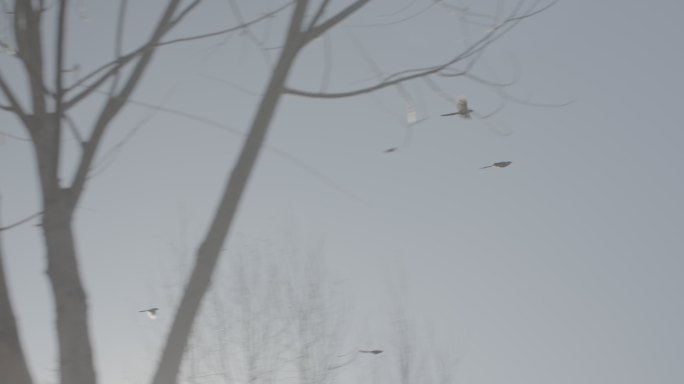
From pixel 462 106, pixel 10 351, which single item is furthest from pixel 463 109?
pixel 10 351

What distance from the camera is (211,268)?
1798 millimetres

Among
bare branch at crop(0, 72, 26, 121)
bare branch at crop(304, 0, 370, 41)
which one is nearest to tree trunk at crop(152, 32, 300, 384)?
bare branch at crop(304, 0, 370, 41)

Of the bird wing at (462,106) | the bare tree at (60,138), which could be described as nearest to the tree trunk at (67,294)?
the bare tree at (60,138)

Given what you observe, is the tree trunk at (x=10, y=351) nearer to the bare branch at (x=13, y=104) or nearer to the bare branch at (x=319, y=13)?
the bare branch at (x=13, y=104)

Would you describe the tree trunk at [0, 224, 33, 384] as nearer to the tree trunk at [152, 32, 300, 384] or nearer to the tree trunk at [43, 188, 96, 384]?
the tree trunk at [43, 188, 96, 384]

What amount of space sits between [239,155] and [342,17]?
58cm

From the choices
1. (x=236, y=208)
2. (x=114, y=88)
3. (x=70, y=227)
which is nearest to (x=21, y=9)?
(x=114, y=88)

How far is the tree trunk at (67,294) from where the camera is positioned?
1709 millimetres

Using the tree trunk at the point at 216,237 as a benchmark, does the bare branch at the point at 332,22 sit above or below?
above

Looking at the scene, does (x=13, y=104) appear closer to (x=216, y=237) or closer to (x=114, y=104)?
(x=114, y=104)

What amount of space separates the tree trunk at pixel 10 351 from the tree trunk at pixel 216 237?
30 cm

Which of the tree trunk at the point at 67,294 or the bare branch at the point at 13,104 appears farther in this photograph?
the bare branch at the point at 13,104

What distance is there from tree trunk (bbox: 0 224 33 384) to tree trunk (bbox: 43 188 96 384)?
9cm

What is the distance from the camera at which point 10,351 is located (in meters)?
1.71
